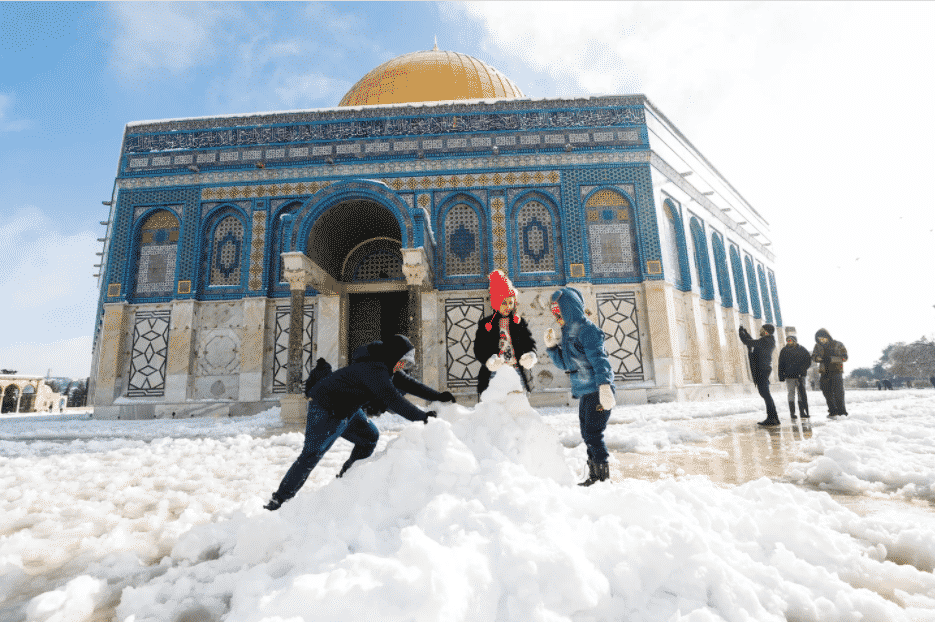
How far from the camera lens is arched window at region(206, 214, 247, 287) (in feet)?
43.4

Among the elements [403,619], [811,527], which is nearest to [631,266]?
[811,527]

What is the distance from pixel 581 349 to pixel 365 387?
1676mm

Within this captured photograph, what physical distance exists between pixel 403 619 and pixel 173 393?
1363 cm

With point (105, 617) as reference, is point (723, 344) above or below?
above

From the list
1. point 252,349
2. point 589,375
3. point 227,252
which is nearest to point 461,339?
point 252,349

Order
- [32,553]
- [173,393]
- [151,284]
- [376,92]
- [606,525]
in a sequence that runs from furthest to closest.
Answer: [376,92]
[151,284]
[173,393]
[32,553]
[606,525]

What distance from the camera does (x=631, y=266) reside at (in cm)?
1305

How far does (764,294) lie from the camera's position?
20.9 metres

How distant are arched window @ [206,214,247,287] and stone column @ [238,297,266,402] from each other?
110cm

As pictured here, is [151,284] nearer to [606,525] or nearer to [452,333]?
[452,333]

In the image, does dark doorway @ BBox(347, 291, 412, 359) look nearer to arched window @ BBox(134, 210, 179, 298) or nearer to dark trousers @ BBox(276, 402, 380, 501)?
arched window @ BBox(134, 210, 179, 298)

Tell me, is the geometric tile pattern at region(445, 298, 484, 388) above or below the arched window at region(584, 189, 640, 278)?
below

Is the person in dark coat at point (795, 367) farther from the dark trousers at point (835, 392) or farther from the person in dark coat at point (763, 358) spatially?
the person in dark coat at point (763, 358)

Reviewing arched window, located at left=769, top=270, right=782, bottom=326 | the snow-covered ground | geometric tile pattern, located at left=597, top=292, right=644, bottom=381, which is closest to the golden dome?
geometric tile pattern, located at left=597, top=292, right=644, bottom=381
